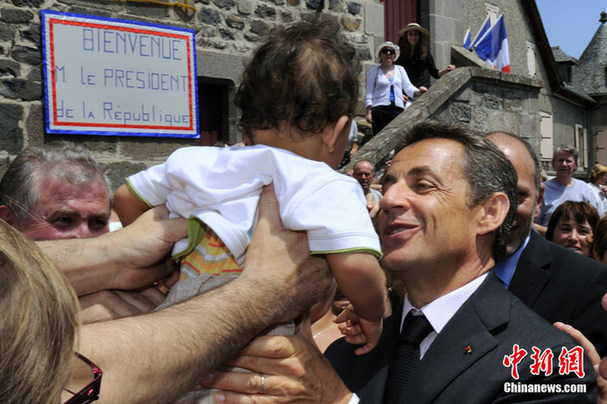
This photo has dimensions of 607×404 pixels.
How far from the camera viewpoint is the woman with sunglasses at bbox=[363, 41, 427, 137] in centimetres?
893

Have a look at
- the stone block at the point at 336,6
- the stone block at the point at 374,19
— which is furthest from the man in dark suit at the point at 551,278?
the stone block at the point at 374,19

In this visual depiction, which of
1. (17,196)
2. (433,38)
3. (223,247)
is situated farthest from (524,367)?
(433,38)

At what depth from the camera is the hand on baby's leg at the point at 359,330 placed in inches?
94.3

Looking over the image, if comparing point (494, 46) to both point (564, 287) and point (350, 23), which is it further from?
point (564, 287)

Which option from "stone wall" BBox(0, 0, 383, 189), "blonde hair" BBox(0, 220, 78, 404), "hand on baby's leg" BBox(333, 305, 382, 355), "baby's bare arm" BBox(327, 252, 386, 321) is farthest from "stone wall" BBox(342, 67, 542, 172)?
"blonde hair" BBox(0, 220, 78, 404)

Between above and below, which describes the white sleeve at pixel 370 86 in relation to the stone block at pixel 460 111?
above

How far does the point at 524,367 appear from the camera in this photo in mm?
2037

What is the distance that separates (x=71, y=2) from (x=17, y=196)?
471 cm

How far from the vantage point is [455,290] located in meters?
2.49

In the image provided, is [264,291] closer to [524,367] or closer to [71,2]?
[524,367]

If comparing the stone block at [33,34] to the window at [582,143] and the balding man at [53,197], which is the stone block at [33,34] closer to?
the balding man at [53,197]

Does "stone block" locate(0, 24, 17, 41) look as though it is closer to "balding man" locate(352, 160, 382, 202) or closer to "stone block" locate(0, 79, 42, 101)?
"stone block" locate(0, 79, 42, 101)

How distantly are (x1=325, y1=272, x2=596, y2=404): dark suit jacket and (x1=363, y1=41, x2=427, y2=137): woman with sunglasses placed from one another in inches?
266

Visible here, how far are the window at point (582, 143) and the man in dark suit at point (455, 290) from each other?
30.5 metres
